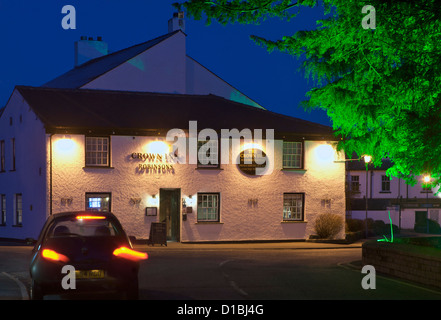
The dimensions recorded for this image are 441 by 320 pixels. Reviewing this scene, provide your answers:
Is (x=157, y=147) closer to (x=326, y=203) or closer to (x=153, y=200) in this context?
(x=153, y=200)

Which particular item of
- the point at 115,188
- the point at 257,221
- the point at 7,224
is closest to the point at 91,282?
the point at 115,188

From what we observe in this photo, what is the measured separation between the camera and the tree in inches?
600

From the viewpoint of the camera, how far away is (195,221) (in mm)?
31188

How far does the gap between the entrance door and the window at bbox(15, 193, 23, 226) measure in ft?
28.1

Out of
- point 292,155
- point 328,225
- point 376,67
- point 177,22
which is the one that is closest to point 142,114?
point 292,155

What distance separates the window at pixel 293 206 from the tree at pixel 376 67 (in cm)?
1532

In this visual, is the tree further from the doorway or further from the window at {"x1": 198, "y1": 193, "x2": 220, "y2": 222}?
the doorway

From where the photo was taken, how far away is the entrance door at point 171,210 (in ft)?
102

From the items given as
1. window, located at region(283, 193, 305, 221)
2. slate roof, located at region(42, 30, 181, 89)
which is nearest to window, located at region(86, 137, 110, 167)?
window, located at region(283, 193, 305, 221)

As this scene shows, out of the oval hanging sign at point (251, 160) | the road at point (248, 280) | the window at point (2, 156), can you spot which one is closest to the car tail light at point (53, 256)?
the road at point (248, 280)

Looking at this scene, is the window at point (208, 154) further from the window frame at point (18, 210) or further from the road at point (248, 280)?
the window frame at point (18, 210)

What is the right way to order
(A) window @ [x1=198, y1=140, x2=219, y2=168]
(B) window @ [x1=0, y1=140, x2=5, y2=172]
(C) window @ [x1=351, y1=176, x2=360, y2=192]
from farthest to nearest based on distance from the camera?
(C) window @ [x1=351, y1=176, x2=360, y2=192] → (B) window @ [x1=0, y1=140, x2=5, y2=172] → (A) window @ [x1=198, y1=140, x2=219, y2=168]

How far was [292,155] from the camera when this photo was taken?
32719 mm
